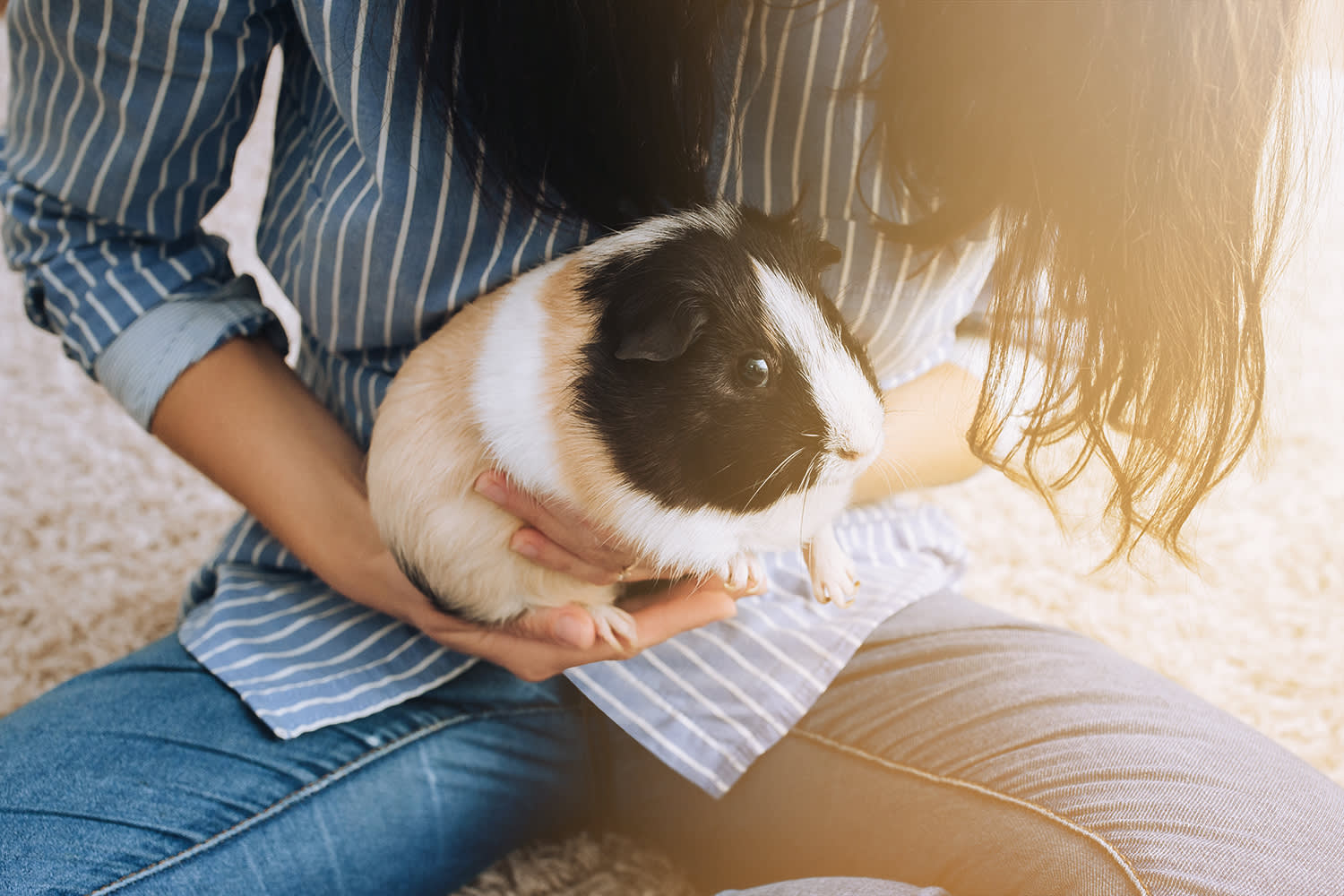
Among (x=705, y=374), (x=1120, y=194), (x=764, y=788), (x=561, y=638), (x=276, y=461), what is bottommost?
(x=764, y=788)

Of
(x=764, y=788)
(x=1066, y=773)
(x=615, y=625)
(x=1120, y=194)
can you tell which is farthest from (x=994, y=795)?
(x=1120, y=194)

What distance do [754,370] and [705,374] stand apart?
3 cm

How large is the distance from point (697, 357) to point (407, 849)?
0.53 metres

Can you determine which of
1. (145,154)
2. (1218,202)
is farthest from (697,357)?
(145,154)

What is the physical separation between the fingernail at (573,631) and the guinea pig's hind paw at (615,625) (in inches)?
1.1

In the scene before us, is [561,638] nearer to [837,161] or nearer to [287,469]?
[287,469]

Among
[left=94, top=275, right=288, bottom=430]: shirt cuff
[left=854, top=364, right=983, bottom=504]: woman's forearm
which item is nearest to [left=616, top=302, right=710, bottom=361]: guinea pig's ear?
[left=854, top=364, right=983, bottom=504]: woman's forearm

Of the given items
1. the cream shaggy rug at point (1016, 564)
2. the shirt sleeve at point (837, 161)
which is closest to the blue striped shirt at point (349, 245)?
the shirt sleeve at point (837, 161)

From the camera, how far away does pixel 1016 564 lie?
52.0 inches

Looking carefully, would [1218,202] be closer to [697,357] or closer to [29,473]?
[697,357]

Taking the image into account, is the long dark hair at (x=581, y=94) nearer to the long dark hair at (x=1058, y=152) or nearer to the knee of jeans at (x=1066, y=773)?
the long dark hair at (x=1058, y=152)

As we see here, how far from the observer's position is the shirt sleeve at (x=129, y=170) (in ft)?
2.32

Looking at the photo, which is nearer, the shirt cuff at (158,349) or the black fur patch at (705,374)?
the black fur patch at (705,374)

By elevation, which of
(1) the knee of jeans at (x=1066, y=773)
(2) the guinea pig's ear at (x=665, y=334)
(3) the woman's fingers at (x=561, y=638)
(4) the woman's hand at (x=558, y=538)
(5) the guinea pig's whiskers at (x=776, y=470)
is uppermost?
(2) the guinea pig's ear at (x=665, y=334)
